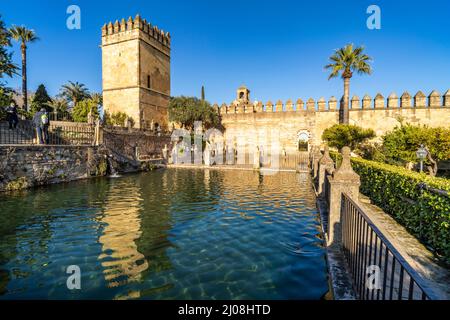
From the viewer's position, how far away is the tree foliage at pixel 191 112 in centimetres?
3203

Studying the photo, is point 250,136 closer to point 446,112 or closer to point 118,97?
point 118,97

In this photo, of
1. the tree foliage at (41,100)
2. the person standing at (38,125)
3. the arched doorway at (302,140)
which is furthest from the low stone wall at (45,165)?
the tree foliage at (41,100)

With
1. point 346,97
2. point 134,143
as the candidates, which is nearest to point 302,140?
point 346,97

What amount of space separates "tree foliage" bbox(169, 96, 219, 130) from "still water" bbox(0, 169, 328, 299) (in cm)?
2359

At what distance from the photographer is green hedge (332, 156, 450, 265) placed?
4.51 metres

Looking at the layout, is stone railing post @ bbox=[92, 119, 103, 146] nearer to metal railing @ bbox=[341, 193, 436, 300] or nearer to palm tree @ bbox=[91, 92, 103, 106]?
metal railing @ bbox=[341, 193, 436, 300]

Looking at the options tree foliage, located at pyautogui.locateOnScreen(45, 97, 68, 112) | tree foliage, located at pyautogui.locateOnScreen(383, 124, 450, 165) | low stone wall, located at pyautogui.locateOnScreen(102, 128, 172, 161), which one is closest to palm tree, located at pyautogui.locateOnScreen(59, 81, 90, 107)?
tree foliage, located at pyautogui.locateOnScreen(45, 97, 68, 112)

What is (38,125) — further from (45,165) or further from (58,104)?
(58,104)

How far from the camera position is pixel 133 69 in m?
29.4

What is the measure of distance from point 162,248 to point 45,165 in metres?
11.5

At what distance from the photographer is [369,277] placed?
9.70ft
